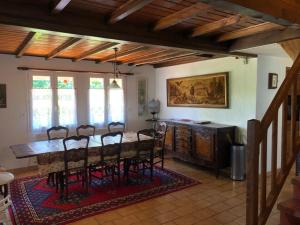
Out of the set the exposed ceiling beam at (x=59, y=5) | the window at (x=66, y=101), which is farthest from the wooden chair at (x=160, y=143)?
the exposed ceiling beam at (x=59, y=5)

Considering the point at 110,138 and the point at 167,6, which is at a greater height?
the point at 167,6

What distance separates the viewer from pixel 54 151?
3352 mm

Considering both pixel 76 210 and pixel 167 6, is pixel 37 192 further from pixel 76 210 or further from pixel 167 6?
pixel 167 6

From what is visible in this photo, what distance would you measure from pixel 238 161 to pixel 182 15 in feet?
9.39

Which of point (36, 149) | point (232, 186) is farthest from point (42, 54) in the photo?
point (232, 186)

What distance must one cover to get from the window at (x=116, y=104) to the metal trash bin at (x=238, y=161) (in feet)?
9.31

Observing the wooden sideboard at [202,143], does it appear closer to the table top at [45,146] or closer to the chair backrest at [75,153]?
the table top at [45,146]

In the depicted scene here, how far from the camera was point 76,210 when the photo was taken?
3.18 meters

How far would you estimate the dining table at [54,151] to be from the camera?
3275 mm

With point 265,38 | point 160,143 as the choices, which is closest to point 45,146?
point 160,143

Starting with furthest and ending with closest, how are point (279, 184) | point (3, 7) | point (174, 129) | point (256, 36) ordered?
point (174, 129) < point (256, 36) < point (3, 7) < point (279, 184)

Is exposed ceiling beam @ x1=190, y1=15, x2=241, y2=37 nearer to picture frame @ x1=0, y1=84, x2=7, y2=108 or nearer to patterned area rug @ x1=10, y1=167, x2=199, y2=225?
patterned area rug @ x1=10, y1=167, x2=199, y2=225

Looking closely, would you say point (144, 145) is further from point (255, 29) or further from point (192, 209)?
point (255, 29)

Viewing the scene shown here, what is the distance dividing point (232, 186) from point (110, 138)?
2.24 m
